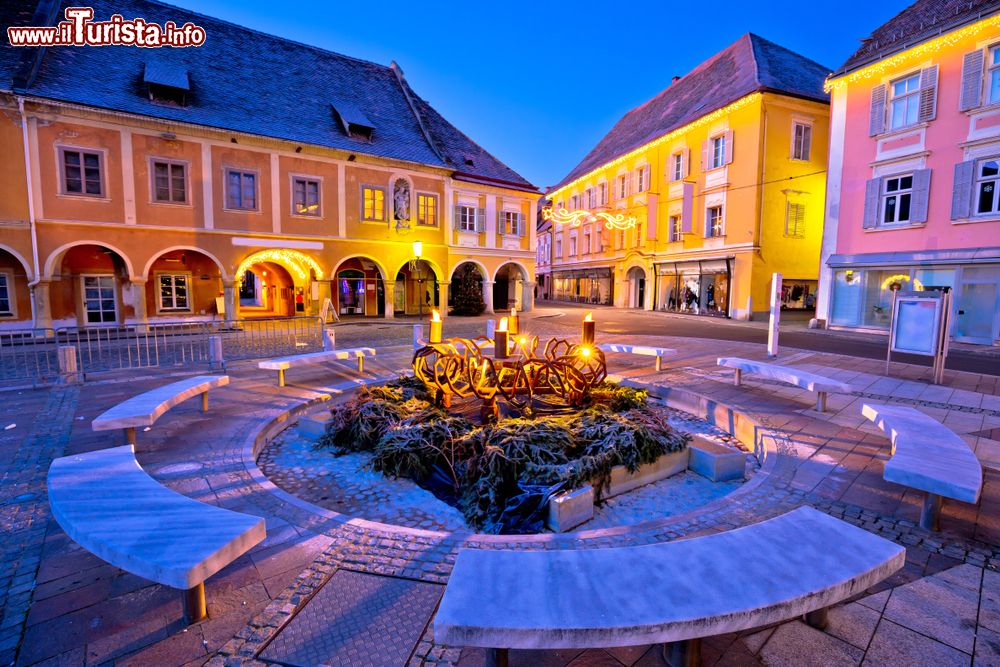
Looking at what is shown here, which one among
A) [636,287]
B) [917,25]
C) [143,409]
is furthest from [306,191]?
Result: [917,25]

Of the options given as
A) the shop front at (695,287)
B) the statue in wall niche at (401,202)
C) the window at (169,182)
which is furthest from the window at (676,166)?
the window at (169,182)

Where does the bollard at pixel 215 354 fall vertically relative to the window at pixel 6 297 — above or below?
below

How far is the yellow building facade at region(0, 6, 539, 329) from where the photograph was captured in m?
14.9

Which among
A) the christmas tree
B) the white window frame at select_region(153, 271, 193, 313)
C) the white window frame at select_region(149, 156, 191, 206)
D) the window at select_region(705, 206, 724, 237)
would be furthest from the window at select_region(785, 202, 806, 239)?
the white window frame at select_region(153, 271, 193, 313)

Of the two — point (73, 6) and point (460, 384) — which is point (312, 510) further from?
point (73, 6)

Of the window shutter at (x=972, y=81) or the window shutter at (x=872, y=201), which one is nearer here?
the window shutter at (x=972, y=81)

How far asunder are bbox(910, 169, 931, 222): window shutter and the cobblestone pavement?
44.1 feet

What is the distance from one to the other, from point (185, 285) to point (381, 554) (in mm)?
19717

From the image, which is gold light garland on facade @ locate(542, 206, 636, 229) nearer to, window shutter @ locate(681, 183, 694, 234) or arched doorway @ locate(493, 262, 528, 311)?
window shutter @ locate(681, 183, 694, 234)

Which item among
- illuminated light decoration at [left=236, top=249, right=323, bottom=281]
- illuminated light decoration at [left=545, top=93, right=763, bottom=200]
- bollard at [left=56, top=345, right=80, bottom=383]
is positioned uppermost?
illuminated light decoration at [left=545, top=93, right=763, bottom=200]

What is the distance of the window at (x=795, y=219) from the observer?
22.4 m

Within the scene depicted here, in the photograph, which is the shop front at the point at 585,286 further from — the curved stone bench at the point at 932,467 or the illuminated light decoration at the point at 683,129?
the curved stone bench at the point at 932,467

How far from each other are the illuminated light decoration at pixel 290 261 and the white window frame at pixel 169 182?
2.77 meters

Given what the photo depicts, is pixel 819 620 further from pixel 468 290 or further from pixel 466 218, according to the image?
pixel 466 218
